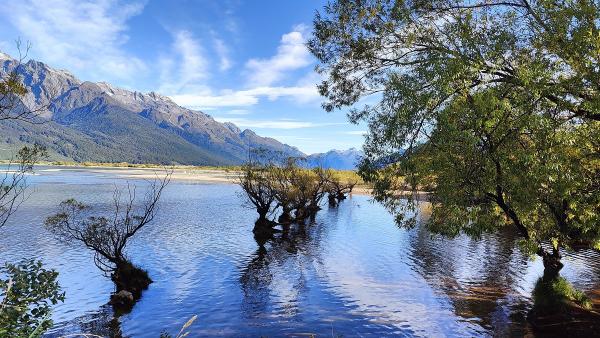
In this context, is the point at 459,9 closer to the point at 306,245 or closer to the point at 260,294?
the point at 260,294

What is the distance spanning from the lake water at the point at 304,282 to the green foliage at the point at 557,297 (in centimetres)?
125

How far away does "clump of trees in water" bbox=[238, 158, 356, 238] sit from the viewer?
51.0m

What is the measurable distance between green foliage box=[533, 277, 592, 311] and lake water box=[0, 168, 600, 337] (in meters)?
1.25

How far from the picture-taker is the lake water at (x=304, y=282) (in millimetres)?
21359

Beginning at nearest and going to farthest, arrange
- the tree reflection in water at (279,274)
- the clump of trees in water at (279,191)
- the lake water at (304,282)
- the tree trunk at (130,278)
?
the lake water at (304,282) < the tree reflection in water at (279,274) < the tree trunk at (130,278) < the clump of trees in water at (279,191)

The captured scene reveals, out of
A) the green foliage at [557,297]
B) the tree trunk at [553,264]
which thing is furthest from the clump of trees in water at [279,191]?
the tree trunk at [553,264]

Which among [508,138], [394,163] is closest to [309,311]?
[394,163]

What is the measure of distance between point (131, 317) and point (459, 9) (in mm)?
22391

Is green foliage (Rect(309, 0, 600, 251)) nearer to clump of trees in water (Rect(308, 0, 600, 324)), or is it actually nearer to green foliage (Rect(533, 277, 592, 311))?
clump of trees in water (Rect(308, 0, 600, 324))

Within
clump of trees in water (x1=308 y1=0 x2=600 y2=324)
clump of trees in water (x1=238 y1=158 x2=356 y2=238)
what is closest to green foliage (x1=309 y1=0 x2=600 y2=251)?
clump of trees in water (x1=308 y1=0 x2=600 y2=324)

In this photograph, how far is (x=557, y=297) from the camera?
928 inches

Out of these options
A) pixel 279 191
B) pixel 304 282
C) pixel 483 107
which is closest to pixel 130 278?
pixel 304 282

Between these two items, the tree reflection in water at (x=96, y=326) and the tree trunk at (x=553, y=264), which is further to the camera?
the tree trunk at (x=553, y=264)

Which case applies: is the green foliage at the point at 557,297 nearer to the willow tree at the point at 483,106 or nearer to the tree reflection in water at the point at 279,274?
the willow tree at the point at 483,106
